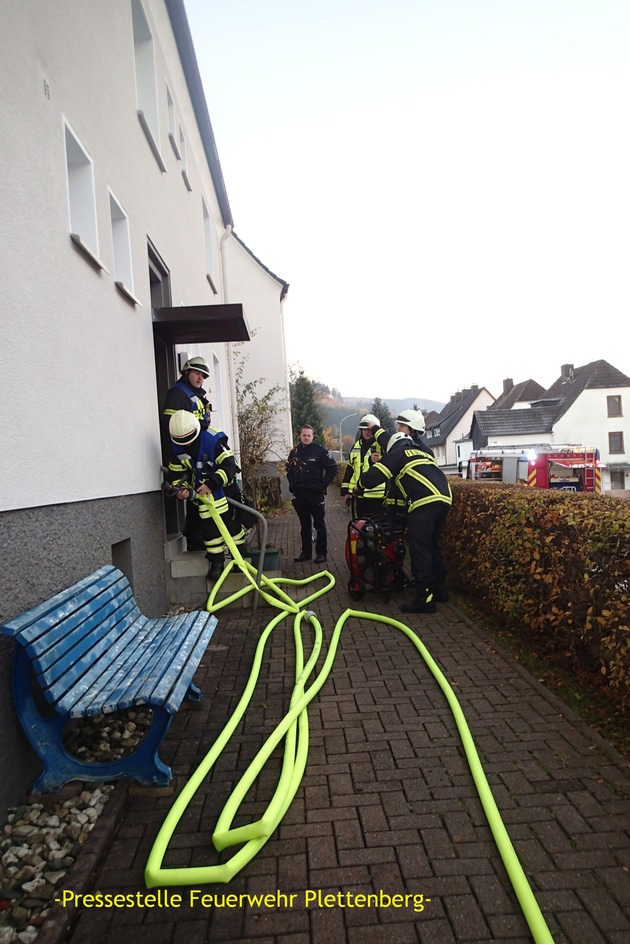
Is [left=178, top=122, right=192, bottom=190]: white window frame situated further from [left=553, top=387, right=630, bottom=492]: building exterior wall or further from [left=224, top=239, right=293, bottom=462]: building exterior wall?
[left=553, top=387, right=630, bottom=492]: building exterior wall

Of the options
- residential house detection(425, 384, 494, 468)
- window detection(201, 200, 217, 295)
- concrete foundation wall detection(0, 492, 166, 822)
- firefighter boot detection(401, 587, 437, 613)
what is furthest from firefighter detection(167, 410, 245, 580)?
residential house detection(425, 384, 494, 468)

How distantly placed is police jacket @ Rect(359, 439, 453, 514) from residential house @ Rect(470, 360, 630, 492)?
1837 inches

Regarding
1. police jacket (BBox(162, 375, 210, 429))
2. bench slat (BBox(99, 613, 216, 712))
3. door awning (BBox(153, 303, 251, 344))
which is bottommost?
bench slat (BBox(99, 613, 216, 712))

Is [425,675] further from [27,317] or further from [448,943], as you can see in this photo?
[27,317]

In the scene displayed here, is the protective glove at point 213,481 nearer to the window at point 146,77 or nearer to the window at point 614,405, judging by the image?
the window at point 146,77

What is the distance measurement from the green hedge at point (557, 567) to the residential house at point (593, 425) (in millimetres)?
46899

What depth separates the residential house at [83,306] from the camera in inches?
121

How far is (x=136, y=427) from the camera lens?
558cm

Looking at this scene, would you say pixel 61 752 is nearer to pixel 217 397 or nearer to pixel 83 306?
pixel 83 306

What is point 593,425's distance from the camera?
172 ft

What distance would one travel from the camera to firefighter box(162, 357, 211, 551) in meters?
6.21

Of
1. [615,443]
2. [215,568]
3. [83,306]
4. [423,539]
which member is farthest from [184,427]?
[615,443]

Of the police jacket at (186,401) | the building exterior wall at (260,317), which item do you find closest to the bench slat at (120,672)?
the police jacket at (186,401)

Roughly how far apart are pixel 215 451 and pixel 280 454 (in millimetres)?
14869
